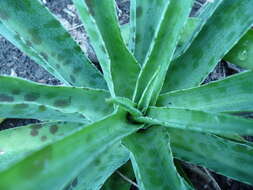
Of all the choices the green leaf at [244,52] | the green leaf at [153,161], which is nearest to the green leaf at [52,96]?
the green leaf at [153,161]

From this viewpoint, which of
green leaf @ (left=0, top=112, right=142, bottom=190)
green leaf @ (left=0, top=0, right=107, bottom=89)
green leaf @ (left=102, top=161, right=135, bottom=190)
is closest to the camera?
green leaf @ (left=0, top=112, right=142, bottom=190)

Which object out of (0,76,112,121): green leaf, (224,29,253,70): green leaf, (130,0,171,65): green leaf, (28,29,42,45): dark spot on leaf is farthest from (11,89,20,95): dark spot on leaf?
(224,29,253,70): green leaf

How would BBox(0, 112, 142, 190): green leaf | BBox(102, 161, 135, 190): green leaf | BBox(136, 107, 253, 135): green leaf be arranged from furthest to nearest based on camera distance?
1. BBox(102, 161, 135, 190): green leaf
2. BBox(136, 107, 253, 135): green leaf
3. BBox(0, 112, 142, 190): green leaf

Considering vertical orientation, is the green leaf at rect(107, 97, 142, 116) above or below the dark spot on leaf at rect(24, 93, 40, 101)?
below

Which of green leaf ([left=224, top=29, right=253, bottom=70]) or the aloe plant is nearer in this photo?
the aloe plant

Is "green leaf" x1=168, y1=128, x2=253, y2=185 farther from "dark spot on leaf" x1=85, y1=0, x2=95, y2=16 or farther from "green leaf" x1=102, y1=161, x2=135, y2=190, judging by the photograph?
"dark spot on leaf" x1=85, y1=0, x2=95, y2=16

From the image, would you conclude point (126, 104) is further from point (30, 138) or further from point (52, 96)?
point (30, 138)
